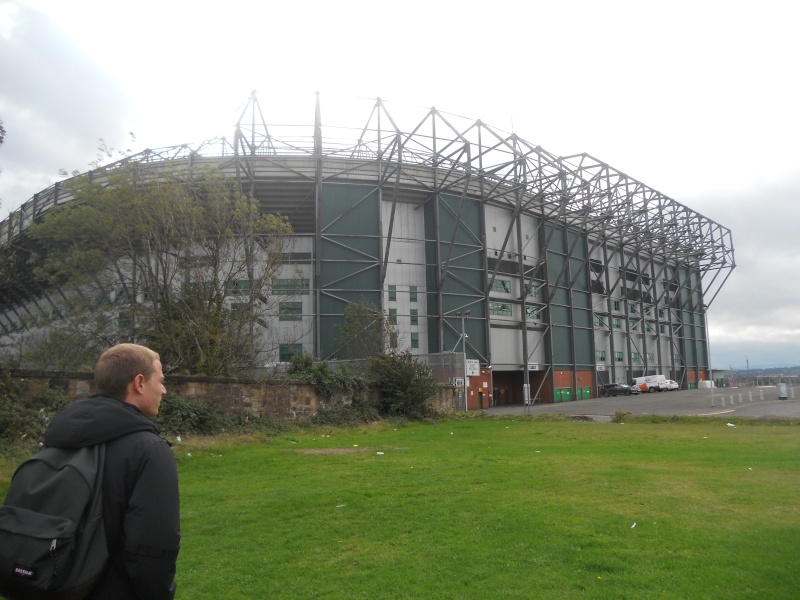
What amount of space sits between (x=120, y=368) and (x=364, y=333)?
97.8ft

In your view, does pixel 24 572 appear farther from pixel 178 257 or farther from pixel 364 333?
pixel 364 333

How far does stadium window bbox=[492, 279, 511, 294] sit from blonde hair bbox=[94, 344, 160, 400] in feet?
134

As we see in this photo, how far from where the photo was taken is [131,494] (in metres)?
2.39

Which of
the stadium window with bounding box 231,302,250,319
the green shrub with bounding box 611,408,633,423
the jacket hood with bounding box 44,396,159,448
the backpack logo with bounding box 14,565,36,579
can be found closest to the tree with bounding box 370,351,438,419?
the stadium window with bounding box 231,302,250,319

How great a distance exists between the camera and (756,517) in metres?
6.85

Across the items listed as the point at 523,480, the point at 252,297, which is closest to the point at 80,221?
the point at 252,297

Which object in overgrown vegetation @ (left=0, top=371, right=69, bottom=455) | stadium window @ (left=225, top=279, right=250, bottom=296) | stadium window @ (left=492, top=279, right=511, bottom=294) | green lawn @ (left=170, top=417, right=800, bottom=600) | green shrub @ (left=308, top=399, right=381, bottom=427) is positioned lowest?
green lawn @ (left=170, top=417, right=800, bottom=600)

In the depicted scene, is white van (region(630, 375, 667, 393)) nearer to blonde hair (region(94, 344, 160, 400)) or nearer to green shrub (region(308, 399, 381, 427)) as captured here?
green shrub (region(308, 399, 381, 427))

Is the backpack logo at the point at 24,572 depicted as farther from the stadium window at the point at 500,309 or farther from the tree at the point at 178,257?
the stadium window at the point at 500,309

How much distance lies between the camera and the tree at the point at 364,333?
1259 inches

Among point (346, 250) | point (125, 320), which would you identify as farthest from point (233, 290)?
point (346, 250)

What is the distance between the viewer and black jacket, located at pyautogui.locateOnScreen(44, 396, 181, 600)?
7.58ft

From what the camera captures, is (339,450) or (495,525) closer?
(495,525)

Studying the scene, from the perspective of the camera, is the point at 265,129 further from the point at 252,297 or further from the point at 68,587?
the point at 68,587
